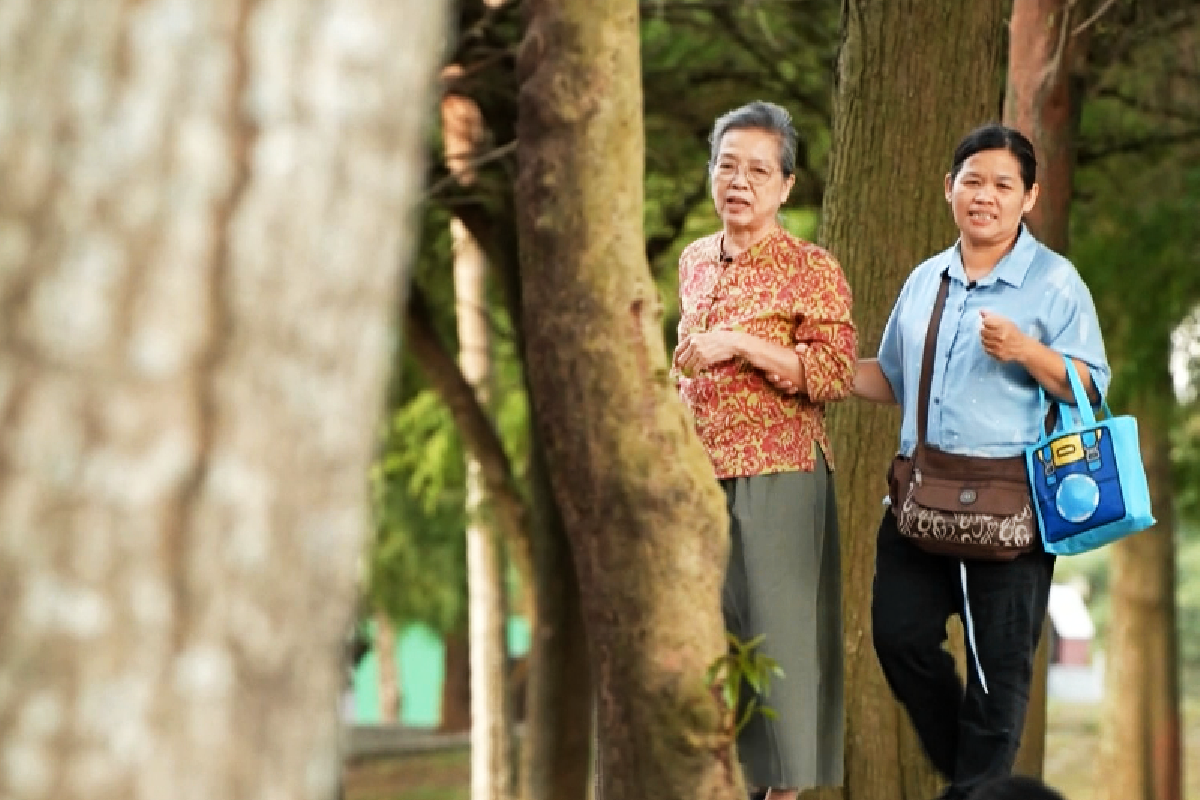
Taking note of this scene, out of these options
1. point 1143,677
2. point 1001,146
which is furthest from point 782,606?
point 1143,677

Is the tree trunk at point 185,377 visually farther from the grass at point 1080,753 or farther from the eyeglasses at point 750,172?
the grass at point 1080,753

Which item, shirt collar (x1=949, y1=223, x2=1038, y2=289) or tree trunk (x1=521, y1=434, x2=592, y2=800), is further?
tree trunk (x1=521, y1=434, x2=592, y2=800)

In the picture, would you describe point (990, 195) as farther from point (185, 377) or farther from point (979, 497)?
point (185, 377)

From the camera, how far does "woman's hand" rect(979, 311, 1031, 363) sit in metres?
4.90

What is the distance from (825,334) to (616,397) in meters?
1.12

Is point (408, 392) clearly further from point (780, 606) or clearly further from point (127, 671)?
point (127, 671)

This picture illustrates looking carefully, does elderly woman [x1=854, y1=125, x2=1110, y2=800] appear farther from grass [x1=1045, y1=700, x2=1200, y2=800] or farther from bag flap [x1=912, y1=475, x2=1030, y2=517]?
grass [x1=1045, y1=700, x2=1200, y2=800]

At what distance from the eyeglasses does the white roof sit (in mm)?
31772

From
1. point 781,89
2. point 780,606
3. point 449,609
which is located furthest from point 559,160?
point 449,609

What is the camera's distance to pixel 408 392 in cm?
1875

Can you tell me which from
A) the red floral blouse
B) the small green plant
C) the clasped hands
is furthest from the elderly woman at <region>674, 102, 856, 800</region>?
the small green plant

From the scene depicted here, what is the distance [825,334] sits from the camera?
504 cm

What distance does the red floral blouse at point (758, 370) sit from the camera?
5.04 metres

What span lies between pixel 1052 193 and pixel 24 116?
878 centimetres
